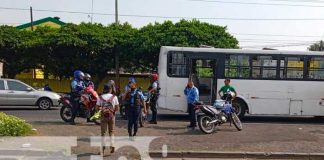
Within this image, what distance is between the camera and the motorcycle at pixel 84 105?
50.6 feet

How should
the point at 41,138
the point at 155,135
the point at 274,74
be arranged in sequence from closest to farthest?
the point at 41,138 < the point at 155,135 < the point at 274,74

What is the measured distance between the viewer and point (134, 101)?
12.6 m

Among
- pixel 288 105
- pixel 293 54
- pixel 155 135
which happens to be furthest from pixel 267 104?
pixel 155 135

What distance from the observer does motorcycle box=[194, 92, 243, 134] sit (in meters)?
14.2

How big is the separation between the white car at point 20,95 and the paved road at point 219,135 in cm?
357

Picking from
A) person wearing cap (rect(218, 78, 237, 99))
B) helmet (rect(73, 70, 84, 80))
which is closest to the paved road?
person wearing cap (rect(218, 78, 237, 99))

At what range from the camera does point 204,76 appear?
719 inches

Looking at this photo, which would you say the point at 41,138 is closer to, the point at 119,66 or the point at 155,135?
the point at 155,135

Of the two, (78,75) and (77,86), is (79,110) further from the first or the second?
(78,75)

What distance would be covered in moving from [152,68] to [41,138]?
24838 millimetres

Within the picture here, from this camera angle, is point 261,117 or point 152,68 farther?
point 152,68

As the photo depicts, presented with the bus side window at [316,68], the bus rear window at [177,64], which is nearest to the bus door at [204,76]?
the bus rear window at [177,64]

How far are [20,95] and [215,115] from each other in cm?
1027

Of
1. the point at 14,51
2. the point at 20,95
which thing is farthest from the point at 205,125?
the point at 14,51
